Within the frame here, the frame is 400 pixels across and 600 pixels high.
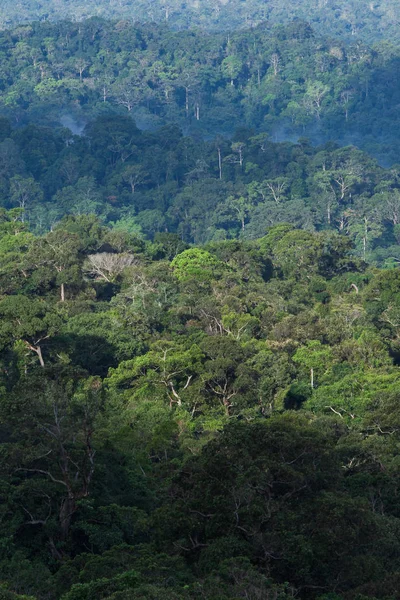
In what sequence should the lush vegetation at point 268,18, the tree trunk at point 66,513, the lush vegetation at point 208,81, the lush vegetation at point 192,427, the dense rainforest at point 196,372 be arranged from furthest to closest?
the lush vegetation at point 268,18 → the lush vegetation at point 208,81 → the tree trunk at point 66,513 → the dense rainforest at point 196,372 → the lush vegetation at point 192,427

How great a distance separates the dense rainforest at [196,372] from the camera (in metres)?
21.3

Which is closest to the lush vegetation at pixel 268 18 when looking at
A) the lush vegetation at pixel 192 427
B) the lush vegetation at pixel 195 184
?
the lush vegetation at pixel 195 184

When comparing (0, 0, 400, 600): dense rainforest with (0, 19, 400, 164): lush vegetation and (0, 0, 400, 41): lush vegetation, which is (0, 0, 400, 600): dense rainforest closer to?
(0, 19, 400, 164): lush vegetation

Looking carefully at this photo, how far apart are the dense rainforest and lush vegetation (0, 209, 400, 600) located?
0.21 ft

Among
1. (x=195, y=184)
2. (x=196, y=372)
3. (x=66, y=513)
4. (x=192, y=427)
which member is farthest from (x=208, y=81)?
(x=66, y=513)

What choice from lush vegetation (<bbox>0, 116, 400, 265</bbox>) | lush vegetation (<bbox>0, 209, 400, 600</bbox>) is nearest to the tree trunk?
lush vegetation (<bbox>0, 209, 400, 600</bbox>)

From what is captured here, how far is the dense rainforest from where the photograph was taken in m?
21.3

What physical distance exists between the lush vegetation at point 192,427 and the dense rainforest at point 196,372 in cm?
7

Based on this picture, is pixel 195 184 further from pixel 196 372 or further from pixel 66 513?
pixel 66 513

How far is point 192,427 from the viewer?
34.3m

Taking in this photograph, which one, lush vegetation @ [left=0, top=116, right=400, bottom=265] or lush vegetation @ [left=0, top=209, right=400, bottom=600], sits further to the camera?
lush vegetation @ [left=0, top=116, right=400, bottom=265]

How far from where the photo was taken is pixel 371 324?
44938mm

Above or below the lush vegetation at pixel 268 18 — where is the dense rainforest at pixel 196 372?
above

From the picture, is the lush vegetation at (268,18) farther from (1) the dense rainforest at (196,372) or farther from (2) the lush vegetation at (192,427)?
(2) the lush vegetation at (192,427)
